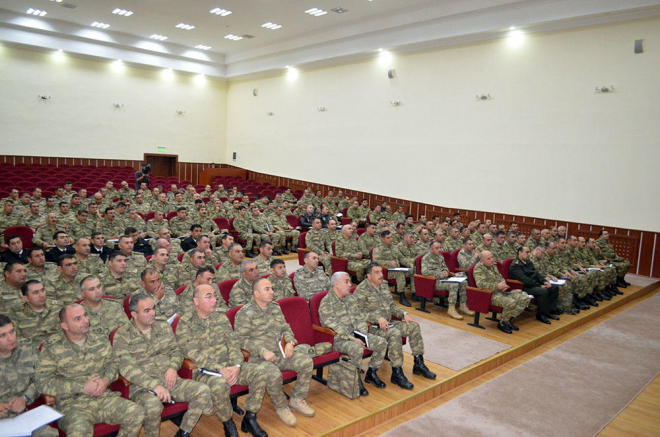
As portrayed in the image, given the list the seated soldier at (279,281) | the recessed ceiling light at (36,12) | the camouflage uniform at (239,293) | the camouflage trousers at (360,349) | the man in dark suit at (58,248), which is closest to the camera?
the camouflage trousers at (360,349)

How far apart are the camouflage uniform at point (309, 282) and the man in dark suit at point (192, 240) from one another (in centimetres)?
230

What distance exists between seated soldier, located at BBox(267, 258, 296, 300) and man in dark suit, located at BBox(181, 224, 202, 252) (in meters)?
2.36

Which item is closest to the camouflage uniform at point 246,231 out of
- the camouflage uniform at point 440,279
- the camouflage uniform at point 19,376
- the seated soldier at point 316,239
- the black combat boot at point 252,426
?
the seated soldier at point 316,239

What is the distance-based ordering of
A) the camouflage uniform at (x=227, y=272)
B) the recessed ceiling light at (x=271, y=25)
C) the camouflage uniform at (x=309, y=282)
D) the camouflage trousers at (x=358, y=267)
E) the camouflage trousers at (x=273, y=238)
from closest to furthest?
the camouflage uniform at (x=309, y=282), the camouflage uniform at (x=227, y=272), the camouflage trousers at (x=358, y=267), the camouflage trousers at (x=273, y=238), the recessed ceiling light at (x=271, y=25)

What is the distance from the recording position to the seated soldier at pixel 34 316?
11.9 feet

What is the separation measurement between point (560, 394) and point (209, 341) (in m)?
3.19

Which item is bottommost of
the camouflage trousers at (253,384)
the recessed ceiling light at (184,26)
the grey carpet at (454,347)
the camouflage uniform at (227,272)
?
the grey carpet at (454,347)

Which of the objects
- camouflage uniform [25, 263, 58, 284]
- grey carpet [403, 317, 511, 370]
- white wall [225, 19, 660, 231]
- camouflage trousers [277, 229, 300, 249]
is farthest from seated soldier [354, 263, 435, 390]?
white wall [225, 19, 660, 231]

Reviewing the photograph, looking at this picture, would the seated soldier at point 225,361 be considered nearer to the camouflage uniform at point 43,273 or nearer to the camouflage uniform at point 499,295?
the camouflage uniform at point 43,273

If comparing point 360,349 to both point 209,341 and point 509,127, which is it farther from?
point 509,127

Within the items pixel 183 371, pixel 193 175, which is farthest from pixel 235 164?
pixel 183 371

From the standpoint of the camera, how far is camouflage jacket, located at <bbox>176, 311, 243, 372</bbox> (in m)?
3.37

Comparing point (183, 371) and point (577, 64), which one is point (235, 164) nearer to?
point (577, 64)

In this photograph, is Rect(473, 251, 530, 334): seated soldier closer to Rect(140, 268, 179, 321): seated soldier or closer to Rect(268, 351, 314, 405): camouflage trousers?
Rect(268, 351, 314, 405): camouflage trousers
